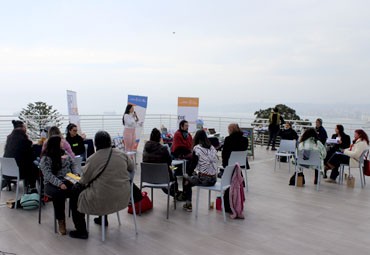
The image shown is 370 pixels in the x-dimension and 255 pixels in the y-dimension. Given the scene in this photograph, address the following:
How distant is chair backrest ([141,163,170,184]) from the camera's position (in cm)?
450

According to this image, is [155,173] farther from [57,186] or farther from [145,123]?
[145,123]

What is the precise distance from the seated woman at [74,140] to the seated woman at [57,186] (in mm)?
2059

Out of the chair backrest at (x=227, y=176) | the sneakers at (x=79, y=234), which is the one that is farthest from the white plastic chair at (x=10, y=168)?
the chair backrest at (x=227, y=176)

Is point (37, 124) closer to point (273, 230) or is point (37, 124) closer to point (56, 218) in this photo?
point (56, 218)

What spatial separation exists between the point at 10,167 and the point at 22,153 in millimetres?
295

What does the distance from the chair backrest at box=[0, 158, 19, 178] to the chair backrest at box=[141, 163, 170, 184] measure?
196cm

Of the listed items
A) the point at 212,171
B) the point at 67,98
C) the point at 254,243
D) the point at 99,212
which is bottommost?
the point at 254,243

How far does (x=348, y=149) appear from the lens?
677 centimetres

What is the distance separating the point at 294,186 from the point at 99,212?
14.1 feet

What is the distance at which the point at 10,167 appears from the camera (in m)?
4.99

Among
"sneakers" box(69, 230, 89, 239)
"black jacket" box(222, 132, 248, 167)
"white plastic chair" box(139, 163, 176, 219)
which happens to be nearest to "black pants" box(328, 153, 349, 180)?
"black jacket" box(222, 132, 248, 167)

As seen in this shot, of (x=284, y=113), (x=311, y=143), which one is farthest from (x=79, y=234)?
(x=284, y=113)

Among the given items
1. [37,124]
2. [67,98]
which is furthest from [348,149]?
[37,124]

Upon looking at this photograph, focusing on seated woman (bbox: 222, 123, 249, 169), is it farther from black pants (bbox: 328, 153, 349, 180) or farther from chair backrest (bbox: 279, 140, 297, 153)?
chair backrest (bbox: 279, 140, 297, 153)
